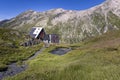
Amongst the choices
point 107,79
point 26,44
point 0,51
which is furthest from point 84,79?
point 26,44

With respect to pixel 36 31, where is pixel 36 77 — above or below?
below

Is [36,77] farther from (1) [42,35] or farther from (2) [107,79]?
(1) [42,35]

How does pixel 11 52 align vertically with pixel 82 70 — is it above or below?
below

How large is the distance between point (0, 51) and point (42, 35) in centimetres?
8420

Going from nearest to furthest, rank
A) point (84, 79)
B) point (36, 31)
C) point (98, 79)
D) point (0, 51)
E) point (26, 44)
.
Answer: point (98, 79)
point (84, 79)
point (0, 51)
point (26, 44)
point (36, 31)

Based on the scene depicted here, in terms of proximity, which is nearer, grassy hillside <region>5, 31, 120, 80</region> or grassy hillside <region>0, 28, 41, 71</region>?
grassy hillside <region>5, 31, 120, 80</region>

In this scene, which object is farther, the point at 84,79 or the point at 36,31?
the point at 36,31

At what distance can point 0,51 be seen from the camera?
2170 inches

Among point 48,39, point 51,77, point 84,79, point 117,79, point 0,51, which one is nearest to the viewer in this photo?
point 117,79

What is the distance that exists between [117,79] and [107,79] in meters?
0.46

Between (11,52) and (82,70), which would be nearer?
(82,70)

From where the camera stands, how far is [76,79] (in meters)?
10.4

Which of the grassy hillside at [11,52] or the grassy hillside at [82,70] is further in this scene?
the grassy hillside at [11,52]

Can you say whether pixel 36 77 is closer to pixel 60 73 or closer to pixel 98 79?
pixel 60 73
